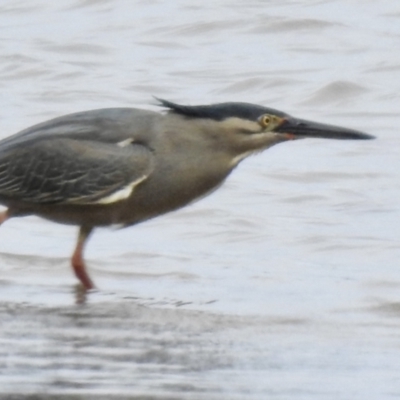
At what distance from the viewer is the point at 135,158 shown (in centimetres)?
791

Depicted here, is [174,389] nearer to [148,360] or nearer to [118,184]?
[148,360]

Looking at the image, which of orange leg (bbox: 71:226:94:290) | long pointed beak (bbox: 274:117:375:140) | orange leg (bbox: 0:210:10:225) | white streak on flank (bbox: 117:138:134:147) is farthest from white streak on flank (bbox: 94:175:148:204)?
long pointed beak (bbox: 274:117:375:140)

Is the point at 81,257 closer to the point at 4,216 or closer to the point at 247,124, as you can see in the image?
the point at 4,216

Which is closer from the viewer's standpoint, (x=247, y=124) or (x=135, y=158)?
(x=135, y=158)

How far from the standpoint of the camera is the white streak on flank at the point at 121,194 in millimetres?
7906

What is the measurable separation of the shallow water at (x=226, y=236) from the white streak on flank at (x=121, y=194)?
0.49m

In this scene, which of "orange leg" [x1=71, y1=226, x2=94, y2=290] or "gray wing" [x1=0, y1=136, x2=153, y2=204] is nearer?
"gray wing" [x1=0, y1=136, x2=153, y2=204]

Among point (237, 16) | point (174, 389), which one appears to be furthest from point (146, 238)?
point (237, 16)

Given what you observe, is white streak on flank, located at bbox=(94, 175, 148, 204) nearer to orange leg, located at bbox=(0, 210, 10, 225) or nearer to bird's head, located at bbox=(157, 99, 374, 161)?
bird's head, located at bbox=(157, 99, 374, 161)

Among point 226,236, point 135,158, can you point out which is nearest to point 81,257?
point 135,158

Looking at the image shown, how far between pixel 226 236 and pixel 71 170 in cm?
182

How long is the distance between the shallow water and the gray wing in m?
0.48

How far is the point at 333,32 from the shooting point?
1539cm

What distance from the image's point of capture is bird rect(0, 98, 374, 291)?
7.95m
